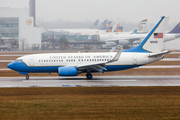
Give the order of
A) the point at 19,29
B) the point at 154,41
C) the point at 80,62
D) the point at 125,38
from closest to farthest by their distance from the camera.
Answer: the point at 80,62 → the point at 154,41 → the point at 19,29 → the point at 125,38

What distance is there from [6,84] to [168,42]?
73551mm

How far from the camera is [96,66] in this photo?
2705cm

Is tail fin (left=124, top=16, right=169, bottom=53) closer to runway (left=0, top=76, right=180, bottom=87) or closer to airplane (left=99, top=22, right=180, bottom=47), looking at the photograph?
runway (left=0, top=76, right=180, bottom=87)

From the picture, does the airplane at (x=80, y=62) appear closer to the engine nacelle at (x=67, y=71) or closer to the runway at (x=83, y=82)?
the engine nacelle at (x=67, y=71)

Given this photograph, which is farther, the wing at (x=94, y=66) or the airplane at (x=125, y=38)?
the airplane at (x=125, y=38)

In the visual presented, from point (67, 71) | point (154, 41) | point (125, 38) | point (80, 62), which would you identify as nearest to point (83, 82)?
point (67, 71)

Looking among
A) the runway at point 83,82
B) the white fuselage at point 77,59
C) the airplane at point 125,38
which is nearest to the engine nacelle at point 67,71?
the runway at point 83,82

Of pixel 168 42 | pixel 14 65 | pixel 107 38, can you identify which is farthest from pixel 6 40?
pixel 14 65

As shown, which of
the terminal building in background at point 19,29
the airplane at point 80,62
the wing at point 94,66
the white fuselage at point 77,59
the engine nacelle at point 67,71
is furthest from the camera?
the terminal building in background at point 19,29

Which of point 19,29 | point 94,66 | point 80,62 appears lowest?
point 94,66

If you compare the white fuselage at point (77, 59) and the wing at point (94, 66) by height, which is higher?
the white fuselage at point (77, 59)

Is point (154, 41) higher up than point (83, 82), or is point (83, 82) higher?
point (154, 41)

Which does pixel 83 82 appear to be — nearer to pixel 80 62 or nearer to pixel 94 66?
pixel 94 66

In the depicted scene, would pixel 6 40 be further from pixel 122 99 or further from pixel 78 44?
pixel 122 99
